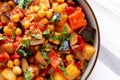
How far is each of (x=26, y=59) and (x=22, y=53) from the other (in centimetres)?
5

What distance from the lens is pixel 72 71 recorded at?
120 cm

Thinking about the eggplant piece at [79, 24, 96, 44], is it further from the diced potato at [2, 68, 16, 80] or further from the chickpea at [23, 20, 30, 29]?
the diced potato at [2, 68, 16, 80]

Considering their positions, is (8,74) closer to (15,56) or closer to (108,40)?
(15,56)

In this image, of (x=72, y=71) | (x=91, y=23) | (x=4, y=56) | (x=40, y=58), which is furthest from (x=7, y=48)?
(x=91, y=23)

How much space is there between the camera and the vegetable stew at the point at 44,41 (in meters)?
1.19

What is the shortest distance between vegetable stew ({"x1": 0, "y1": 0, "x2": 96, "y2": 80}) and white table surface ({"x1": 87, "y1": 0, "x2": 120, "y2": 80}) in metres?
0.18

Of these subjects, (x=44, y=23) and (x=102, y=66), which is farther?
(x=102, y=66)

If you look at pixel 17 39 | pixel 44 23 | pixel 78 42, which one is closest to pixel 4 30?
pixel 17 39

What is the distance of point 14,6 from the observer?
4.34ft

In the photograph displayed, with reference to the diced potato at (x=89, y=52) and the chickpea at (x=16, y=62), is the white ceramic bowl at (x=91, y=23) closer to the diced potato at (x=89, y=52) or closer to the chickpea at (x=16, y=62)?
the diced potato at (x=89, y=52)

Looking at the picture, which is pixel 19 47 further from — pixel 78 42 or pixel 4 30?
pixel 78 42

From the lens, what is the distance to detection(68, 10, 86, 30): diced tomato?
1255 millimetres

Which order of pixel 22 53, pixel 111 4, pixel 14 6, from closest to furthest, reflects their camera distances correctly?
pixel 22 53
pixel 14 6
pixel 111 4

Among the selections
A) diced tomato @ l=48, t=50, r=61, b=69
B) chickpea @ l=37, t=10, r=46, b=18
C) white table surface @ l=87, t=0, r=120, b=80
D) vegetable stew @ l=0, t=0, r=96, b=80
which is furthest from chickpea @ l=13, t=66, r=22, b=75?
white table surface @ l=87, t=0, r=120, b=80
